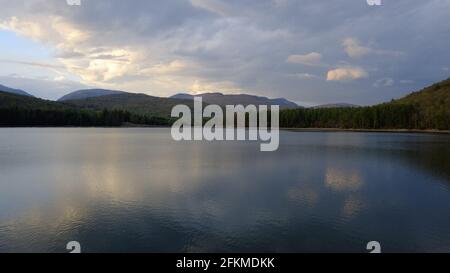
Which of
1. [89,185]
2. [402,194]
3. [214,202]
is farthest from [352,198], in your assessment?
[89,185]

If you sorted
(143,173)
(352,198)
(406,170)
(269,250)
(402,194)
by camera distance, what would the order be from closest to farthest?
(269,250) < (352,198) < (402,194) < (143,173) < (406,170)

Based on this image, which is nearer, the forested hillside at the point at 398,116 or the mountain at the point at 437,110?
the mountain at the point at 437,110

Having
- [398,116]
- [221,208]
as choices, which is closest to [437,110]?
[398,116]

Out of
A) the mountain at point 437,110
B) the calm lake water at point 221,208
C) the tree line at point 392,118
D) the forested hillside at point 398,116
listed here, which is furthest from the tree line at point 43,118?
the mountain at point 437,110

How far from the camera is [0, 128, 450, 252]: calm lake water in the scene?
18.3m

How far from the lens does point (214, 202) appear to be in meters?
26.3

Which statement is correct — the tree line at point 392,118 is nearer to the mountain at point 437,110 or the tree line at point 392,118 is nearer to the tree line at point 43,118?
the mountain at point 437,110

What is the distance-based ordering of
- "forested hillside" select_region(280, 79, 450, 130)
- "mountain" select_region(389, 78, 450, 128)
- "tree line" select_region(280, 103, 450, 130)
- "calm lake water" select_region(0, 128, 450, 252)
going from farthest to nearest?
"forested hillside" select_region(280, 79, 450, 130), "tree line" select_region(280, 103, 450, 130), "mountain" select_region(389, 78, 450, 128), "calm lake water" select_region(0, 128, 450, 252)

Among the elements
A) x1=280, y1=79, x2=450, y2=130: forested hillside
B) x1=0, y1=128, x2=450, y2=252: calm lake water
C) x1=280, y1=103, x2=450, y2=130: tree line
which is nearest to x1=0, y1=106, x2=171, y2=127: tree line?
x1=280, y1=79, x2=450, y2=130: forested hillside

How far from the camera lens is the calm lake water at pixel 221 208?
1831 centimetres

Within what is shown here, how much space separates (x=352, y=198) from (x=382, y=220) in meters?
5.94

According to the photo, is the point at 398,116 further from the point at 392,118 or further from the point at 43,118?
the point at 43,118

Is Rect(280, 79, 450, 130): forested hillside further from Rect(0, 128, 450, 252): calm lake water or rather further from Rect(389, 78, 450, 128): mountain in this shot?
Rect(0, 128, 450, 252): calm lake water
